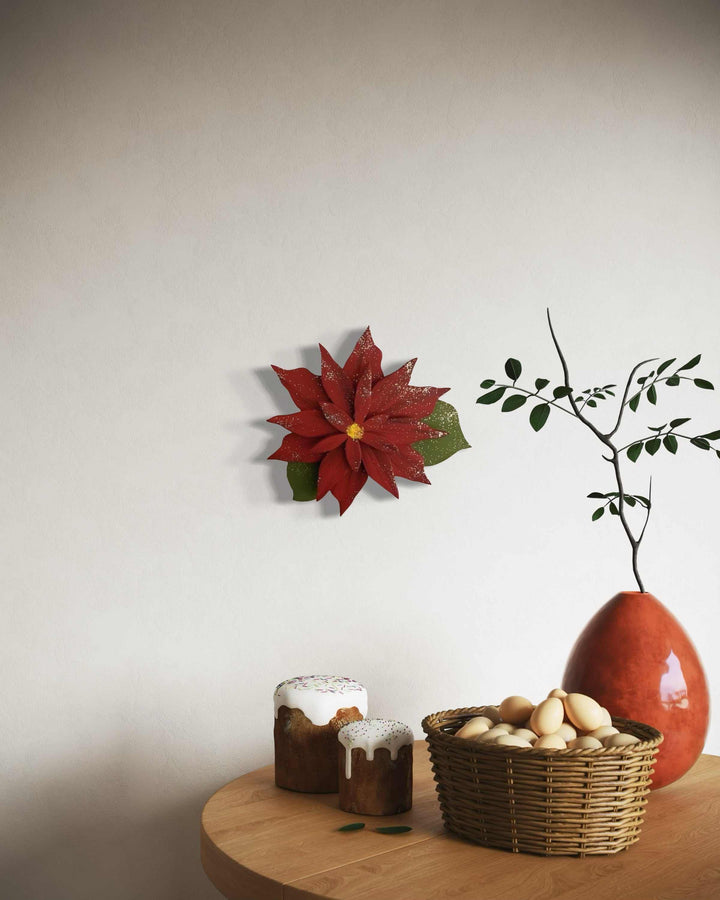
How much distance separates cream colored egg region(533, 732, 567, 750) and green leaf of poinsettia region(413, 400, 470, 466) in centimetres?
71

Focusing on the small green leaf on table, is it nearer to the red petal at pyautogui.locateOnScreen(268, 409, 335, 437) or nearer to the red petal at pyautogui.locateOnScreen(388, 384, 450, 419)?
the red petal at pyautogui.locateOnScreen(388, 384, 450, 419)

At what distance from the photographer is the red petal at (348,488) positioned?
161cm

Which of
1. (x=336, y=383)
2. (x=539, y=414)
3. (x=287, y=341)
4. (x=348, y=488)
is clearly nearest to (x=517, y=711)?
(x=539, y=414)

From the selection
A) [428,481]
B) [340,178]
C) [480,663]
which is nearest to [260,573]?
[428,481]

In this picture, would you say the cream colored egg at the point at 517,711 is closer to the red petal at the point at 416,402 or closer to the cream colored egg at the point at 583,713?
A: the cream colored egg at the point at 583,713

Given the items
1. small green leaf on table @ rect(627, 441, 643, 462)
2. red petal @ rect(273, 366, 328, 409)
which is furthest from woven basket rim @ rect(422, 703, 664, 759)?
red petal @ rect(273, 366, 328, 409)

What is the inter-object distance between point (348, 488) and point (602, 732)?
27.0 inches

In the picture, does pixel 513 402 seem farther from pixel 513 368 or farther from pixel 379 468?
pixel 379 468

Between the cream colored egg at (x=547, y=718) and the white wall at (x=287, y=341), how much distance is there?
1.93 feet

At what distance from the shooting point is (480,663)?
1.70 m

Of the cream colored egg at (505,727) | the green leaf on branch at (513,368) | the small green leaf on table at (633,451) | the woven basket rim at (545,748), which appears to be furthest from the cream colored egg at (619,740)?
the green leaf on branch at (513,368)

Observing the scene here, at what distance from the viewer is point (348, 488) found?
1.61 meters

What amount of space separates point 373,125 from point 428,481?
0.70m

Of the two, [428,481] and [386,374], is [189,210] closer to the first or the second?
[386,374]
